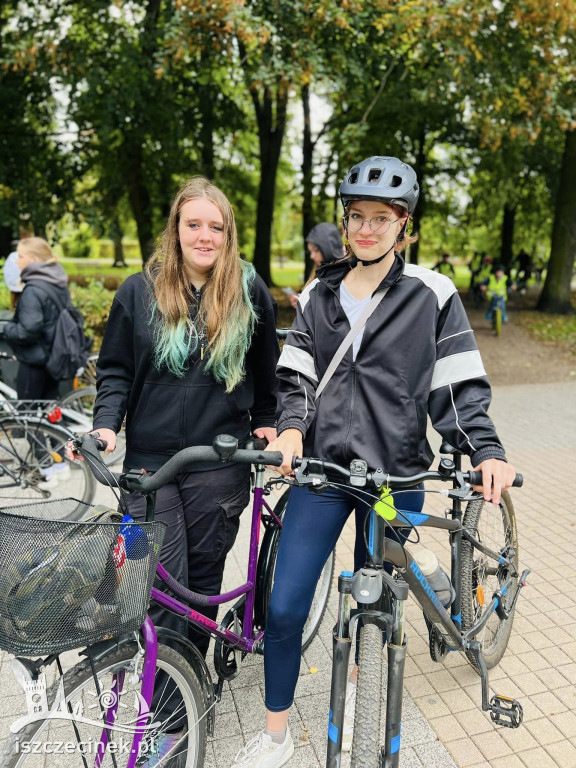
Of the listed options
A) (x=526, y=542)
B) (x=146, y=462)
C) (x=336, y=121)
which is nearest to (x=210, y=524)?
(x=146, y=462)

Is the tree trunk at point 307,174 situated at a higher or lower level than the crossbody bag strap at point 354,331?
higher

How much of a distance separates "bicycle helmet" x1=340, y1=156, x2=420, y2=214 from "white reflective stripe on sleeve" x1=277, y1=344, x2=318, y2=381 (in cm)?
52

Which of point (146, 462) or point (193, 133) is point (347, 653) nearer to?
point (146, 462)

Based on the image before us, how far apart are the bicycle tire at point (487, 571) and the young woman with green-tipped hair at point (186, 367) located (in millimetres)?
1012

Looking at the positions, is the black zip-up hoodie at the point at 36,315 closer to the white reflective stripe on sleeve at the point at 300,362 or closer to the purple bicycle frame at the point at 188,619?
the purple bicycle frame at the point at 188,619

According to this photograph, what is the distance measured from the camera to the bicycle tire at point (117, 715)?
1726mm

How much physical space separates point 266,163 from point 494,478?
13848mm

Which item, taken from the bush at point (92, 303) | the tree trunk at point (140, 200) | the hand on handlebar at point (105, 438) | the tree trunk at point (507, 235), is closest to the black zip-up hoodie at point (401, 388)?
the hand on handlebar at point (105, 438)

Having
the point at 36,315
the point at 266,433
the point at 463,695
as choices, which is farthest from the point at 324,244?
the point at 463,695

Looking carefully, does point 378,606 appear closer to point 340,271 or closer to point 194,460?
point 194,460

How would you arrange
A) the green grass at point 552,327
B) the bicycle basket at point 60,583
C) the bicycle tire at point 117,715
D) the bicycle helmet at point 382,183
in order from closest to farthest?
the bicycle basket at point 60,583, the bicycle tire at point 117,715, the bicycle helmet at point 382,183, the green grass at point 552,327

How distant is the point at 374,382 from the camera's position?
2.17 meters

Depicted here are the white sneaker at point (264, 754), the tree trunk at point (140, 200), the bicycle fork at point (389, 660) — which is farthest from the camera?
the tree trunk at point (140, 200)

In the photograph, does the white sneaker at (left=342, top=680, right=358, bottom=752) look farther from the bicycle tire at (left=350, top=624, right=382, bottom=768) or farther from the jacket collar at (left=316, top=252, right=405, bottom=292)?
the jacket collar at (left=316, top=252, right=405, bottom=292)
